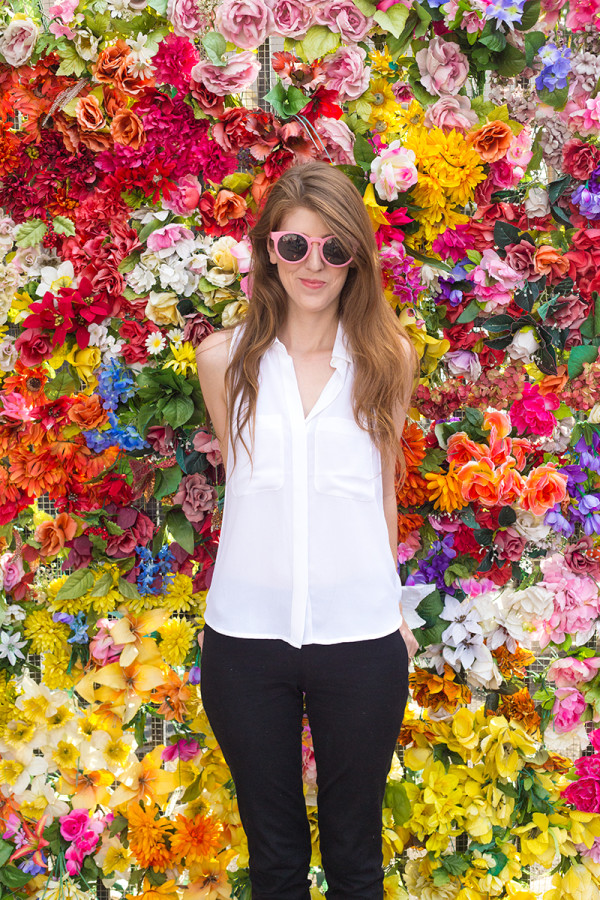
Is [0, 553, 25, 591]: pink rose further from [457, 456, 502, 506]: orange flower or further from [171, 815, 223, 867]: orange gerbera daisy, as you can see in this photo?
[457, 456, 502, 506]: orange flower

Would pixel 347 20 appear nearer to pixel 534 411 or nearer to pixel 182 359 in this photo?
pixel 182 359

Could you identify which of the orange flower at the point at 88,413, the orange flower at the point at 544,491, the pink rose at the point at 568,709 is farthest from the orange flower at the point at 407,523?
the orange flower at the point at 88,413

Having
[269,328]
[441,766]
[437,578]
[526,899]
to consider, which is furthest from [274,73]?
[526,899]

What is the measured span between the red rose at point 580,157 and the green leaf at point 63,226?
1.27 m

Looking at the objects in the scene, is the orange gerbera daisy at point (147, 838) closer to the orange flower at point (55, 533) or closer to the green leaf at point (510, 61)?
the orange flower at point (55, 533)

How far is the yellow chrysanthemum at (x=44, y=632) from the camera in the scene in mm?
2053

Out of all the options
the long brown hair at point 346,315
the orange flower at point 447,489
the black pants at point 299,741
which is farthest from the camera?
the orange flower at point 447,489

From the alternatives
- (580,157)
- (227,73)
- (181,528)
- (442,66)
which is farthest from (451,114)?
(181,528)

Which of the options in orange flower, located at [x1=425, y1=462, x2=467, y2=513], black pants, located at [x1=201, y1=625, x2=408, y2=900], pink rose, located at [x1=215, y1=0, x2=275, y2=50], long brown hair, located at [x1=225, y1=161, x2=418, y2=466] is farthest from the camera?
orange flower, located at [x1=425, y1=462, x2=467, y2=513]

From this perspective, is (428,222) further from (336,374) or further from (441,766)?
(441,766)

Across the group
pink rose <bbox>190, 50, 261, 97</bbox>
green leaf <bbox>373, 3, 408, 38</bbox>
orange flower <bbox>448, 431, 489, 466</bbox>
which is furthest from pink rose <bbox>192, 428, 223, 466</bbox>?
green leaf <bbox>373, 3, 408, 38</bbox>

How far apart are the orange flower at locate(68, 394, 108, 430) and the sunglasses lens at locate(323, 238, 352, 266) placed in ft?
2.60

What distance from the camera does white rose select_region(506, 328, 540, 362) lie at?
197 cm

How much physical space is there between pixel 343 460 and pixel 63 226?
3.46 ft
